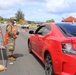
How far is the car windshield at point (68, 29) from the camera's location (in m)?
6.61

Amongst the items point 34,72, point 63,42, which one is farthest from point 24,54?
point 63,42

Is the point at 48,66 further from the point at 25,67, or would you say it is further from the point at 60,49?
the point at 25,67

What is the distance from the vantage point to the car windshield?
21.7 ft

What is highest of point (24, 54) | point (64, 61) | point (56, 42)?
point (56, 42)

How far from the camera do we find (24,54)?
11250mm

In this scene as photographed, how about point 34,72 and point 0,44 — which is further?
point 0,44

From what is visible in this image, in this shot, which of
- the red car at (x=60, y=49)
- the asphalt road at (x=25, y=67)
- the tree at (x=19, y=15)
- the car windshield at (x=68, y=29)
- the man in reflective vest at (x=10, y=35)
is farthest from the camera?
the tree at (x=19, y=15)

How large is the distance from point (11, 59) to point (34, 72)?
2.17 metres

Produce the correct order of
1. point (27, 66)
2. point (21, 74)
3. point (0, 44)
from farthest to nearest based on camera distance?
point (0, 44) → point (27, 66) → point (21, 74)

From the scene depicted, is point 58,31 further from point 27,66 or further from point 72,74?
point 27,66

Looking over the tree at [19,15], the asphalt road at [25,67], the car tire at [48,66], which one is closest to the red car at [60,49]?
the car tire at [48,66]

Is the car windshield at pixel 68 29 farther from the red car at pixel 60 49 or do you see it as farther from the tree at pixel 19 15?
the tree at pixel 19 15

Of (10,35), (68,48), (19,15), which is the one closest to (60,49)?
(68,48)

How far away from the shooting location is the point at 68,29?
6891 millimetres
